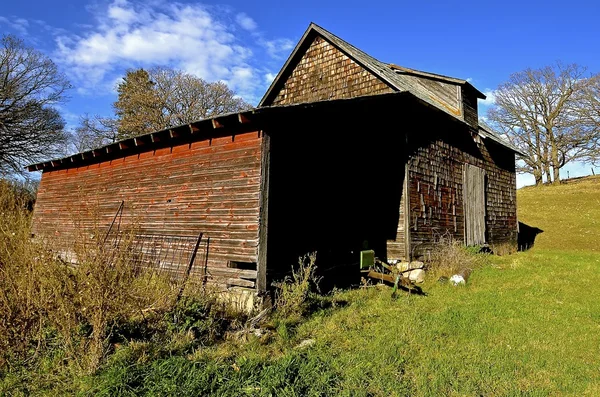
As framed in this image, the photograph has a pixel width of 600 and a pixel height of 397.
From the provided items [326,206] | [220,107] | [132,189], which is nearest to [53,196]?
[132,189]

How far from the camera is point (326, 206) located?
1010 cm

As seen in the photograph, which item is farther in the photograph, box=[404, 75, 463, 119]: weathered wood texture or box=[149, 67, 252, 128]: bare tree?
box=[149, 67, 252, 128]: bare tree

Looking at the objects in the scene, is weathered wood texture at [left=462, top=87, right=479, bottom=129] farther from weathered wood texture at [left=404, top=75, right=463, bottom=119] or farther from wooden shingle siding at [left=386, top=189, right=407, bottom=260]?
wooden shingle siding at [left=386, top=189, right=407, bottom=260]

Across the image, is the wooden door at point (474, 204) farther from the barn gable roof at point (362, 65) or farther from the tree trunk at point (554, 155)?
the tree trunk at point (554, 155)

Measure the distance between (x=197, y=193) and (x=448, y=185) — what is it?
9239 millimetres

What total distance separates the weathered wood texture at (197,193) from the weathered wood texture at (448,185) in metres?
5.85

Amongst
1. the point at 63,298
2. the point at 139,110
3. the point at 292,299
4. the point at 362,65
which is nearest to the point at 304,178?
the point at 292,299

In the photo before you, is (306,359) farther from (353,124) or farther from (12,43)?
(12,43)

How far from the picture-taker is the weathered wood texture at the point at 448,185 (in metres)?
12.3

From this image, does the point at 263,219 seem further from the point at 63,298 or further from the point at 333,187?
the point at 63,298

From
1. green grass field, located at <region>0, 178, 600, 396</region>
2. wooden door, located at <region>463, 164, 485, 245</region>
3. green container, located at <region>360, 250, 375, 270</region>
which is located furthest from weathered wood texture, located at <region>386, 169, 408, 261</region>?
wooden door, located at <region>463, 164, 485, 245</region>

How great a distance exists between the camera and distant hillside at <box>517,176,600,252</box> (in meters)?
20.6

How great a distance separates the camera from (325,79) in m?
15.3

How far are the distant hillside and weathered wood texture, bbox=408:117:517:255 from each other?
4.81 m
